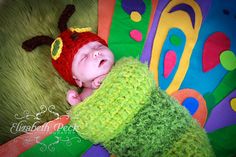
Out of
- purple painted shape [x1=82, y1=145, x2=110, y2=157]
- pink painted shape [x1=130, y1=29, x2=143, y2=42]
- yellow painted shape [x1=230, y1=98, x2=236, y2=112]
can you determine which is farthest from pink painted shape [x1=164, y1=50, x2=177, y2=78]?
purple painted shape [x1=82, y1=145, x2=110, y2=157]

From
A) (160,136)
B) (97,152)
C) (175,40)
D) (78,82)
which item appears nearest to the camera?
(160,136)

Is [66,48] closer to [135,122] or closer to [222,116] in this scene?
[135,122]

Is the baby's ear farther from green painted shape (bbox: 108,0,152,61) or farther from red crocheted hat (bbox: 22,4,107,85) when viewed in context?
green painted shape (bbox: 108,0,152,61)

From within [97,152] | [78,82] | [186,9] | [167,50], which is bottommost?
[97,152]

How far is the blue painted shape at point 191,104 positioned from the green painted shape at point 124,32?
222 mm

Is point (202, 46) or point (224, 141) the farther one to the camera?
point (202, 46)

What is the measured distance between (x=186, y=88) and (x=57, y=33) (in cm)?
46

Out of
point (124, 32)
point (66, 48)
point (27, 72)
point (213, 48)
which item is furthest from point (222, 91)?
point (27, 72)

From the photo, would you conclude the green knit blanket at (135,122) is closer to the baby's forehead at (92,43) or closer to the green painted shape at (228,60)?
the baby's forehead at (92,43)

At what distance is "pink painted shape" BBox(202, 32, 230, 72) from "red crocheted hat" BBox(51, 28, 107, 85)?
0.38 m

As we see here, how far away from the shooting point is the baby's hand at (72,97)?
1.03m

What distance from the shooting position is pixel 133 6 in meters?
1.21

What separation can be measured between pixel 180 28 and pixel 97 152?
518mm

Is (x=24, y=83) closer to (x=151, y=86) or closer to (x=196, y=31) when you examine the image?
(x=151, y=86)
